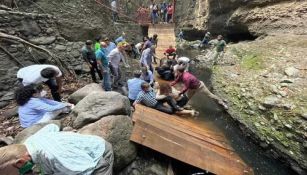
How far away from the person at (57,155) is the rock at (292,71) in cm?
737

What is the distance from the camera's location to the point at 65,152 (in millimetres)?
3498

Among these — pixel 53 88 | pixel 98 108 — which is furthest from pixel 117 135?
pixel 53 88

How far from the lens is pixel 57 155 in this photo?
340 cm

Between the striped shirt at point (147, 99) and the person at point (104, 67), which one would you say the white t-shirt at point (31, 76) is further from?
the striped shirt at point (147, 99)

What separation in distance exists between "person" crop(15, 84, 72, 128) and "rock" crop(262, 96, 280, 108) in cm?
612

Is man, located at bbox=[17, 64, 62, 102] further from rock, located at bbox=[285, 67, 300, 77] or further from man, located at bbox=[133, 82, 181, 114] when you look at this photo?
rock, located at bbox=[285, 67, 300, 77]

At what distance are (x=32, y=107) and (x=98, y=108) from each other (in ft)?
4.47

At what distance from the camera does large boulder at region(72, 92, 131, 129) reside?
526 centimetres

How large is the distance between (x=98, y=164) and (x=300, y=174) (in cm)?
471

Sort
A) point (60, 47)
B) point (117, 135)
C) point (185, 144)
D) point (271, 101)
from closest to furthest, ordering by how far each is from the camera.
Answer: point (117, 135)
point (185, 144)
point (271, 101)
point (60, 47)

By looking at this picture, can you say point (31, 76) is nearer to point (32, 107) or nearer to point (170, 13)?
point (32, 107)

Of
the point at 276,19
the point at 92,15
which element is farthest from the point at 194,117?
the point at 276,19

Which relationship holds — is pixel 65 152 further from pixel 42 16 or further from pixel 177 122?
pixel 42 16

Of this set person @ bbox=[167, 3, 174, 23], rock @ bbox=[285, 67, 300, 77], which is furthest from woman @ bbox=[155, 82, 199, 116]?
person @ bbox=[167, 3, 174, 23]
